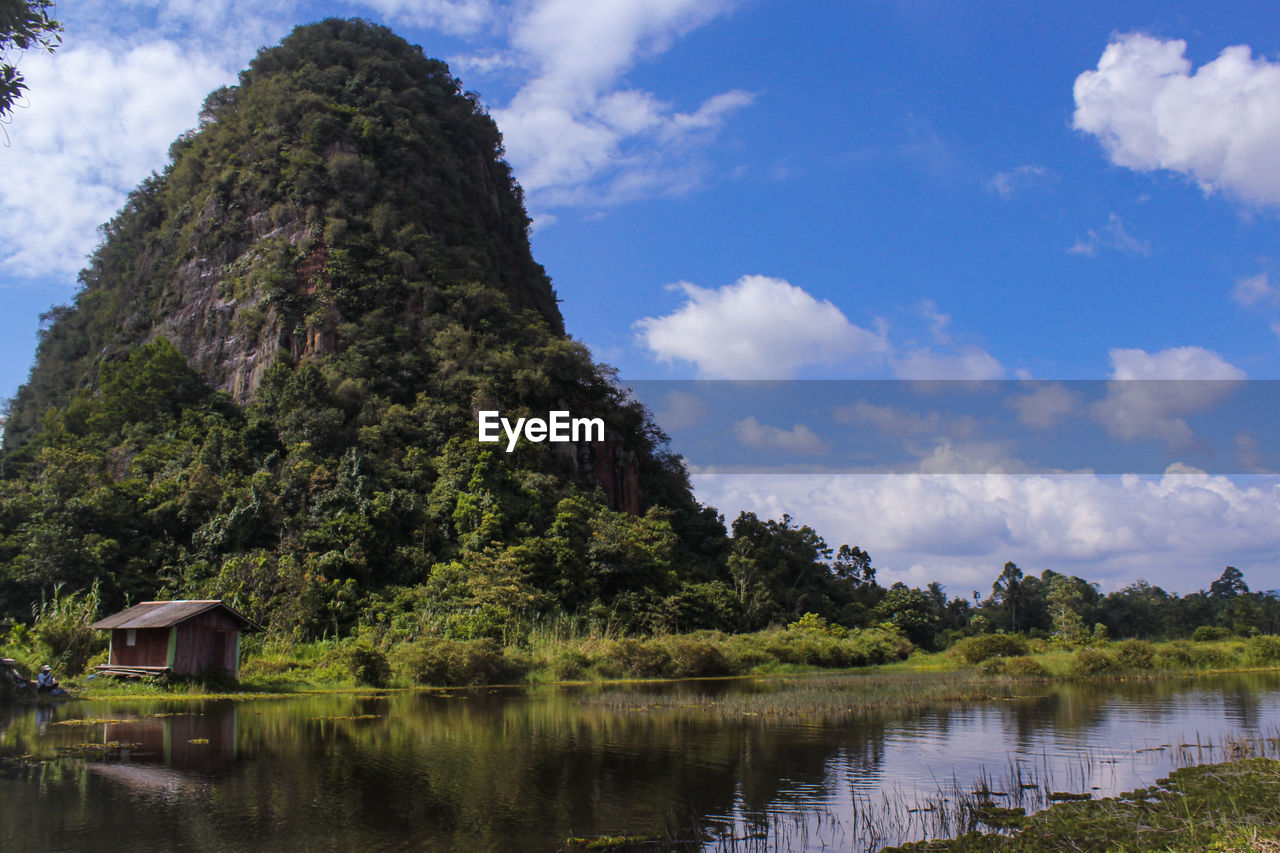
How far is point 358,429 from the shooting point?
43906 millimetres

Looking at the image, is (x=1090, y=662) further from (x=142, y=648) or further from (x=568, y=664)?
(x=142, y=648)

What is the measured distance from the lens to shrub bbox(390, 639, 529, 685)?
1057 inches

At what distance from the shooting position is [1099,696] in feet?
78.1

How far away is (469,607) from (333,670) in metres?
7.05

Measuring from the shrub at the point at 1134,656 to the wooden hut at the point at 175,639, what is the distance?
100 ft

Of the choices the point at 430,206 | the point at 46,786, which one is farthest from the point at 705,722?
the point at 430,206

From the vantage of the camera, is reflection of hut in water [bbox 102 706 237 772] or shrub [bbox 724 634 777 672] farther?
shrub [bbox 724 634 777 672]

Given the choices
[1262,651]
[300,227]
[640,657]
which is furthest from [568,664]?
[300,227]

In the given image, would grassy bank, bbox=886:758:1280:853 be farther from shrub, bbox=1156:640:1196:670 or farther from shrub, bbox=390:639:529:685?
shrub, bbox=1156:640:1196:670

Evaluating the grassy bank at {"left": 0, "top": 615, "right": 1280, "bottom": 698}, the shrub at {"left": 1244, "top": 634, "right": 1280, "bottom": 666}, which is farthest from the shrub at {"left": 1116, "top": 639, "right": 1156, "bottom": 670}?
the shrub at {"left": 1244, "top": 634, "right": 1280, "bottom": 666}

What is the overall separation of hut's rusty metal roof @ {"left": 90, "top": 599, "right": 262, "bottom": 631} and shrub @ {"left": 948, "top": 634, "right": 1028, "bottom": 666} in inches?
1147

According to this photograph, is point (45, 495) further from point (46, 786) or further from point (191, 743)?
point (46, 786)

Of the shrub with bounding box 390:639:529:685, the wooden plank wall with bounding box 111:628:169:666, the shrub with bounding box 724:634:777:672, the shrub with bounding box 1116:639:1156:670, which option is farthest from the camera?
the shrub with bounding box 724:634:777:672

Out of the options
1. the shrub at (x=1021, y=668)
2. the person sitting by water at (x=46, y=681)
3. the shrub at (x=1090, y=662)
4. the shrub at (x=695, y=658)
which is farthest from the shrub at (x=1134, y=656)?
the person sitting by water at (x=46, y=681)
